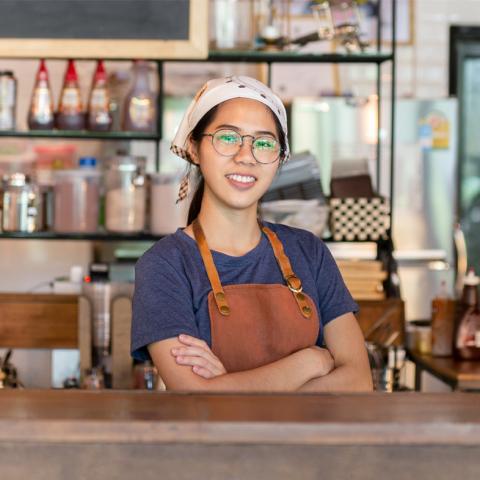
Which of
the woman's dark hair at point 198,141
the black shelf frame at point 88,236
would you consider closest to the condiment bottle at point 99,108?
the black shelf frame at point 88,236

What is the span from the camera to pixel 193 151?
1.90 m

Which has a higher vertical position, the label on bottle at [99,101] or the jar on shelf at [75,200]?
→ the label on bottle at [99,101]

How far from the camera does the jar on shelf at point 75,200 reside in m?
3.33

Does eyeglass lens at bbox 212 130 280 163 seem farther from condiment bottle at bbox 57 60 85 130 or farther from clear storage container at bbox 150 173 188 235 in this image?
condiment bottle at bbox 57 60 85 130

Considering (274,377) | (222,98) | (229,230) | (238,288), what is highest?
(222,98)

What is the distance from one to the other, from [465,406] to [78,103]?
2.46 m

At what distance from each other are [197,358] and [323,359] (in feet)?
0.81

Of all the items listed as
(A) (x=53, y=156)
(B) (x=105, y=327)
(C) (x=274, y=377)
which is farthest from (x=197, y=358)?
(A) (x=53, y=156)

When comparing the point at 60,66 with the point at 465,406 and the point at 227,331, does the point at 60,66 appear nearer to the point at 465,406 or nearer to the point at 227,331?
the point at 227,331

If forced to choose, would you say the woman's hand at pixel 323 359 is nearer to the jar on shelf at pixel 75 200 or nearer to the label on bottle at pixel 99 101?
the jar on shelf at pixel 75 200

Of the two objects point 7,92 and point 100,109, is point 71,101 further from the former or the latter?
point 7,92

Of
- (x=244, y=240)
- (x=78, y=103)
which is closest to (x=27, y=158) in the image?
(x=78, y=103)

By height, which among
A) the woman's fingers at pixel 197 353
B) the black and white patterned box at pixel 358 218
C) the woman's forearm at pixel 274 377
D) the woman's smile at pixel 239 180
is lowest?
the woman's forearm at pixel 274 377

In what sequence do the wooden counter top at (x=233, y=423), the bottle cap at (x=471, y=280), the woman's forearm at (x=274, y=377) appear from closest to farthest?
the wooden counter top at (x=233, y=423), the woman's forearm at (x=274, y=377), the bottle cap at (x=471, y=280)
